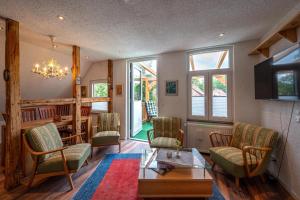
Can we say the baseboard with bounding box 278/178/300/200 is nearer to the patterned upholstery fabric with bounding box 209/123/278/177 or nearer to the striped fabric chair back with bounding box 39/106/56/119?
the patterned upholstery fabric with bounding box 209/123/278/177

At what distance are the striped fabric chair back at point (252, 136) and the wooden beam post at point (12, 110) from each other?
3.63 m

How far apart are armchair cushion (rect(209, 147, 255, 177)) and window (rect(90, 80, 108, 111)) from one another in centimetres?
381

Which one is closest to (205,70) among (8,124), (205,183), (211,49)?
(211,49)

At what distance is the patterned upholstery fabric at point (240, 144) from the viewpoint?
2.16 meters

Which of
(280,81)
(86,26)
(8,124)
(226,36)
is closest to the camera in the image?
(280,81)

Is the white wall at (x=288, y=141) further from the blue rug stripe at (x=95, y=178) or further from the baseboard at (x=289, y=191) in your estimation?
the blue rug stripe at (x=95, y=178)

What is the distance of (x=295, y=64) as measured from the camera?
5.84 feet

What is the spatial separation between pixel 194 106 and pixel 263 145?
1.64 meters

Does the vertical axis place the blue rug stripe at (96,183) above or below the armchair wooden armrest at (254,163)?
below

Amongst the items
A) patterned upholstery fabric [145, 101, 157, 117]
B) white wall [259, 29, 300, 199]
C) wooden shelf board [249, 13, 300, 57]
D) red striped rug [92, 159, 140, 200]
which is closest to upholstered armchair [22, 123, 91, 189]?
red striped rug [92, 159, 140, 200]

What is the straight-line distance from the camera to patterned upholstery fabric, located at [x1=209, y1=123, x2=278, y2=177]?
2.16 m

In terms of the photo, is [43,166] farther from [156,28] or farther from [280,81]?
[280,81]

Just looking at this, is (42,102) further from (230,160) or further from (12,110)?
(230,160)

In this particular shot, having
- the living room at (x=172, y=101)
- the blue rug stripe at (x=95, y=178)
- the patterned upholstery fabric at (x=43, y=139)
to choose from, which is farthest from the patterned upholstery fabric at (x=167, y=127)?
the patterned upholstery fabric at (x=43, y=139)
